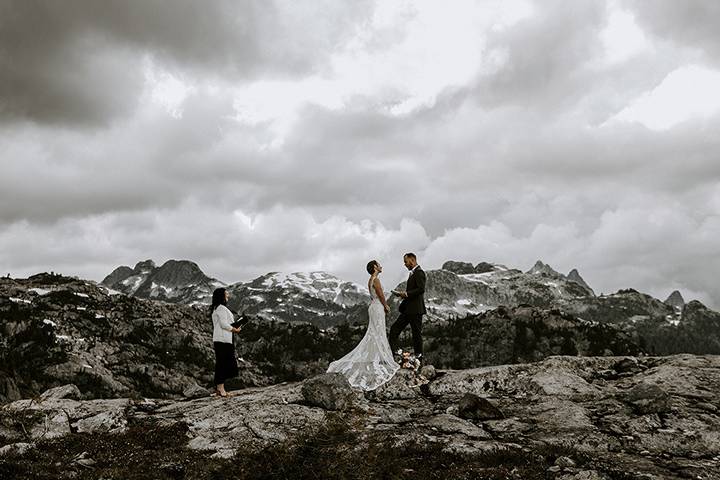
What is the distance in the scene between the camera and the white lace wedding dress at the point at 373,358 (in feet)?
68.6

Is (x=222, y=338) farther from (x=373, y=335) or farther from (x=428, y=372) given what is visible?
(x=428, y=372)

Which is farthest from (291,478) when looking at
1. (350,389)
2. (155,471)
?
(350,389)

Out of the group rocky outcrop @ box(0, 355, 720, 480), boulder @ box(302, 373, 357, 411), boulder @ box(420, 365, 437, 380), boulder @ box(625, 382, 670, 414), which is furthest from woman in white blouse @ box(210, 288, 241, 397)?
boulder @ box(625, 382, 670, 414)

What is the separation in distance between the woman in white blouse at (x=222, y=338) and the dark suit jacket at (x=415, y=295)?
7.29 m

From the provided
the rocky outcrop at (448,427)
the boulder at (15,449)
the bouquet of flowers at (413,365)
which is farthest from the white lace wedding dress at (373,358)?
the boulder at (15,449)

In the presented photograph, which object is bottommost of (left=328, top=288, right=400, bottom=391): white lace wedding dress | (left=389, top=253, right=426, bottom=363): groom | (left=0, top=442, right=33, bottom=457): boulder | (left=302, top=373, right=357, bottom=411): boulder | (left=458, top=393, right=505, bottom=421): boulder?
(left=0, top=442, right=33, bottom=457): boulder

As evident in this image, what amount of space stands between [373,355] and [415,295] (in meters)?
3.37

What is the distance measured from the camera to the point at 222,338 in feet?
67.3

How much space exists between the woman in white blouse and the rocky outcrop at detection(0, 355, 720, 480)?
3.94 feet

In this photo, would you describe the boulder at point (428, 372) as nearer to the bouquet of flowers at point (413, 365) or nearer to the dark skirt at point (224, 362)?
the bouquet of flowers at point (413, 365)

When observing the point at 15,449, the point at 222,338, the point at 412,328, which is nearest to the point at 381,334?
the point at 412,328

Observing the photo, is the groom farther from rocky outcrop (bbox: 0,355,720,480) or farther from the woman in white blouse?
the woman in white blouse

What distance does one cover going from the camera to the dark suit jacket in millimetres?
20281

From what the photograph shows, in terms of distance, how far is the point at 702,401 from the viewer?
663 inches
